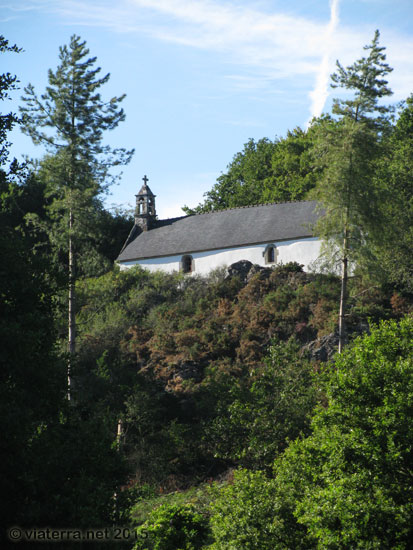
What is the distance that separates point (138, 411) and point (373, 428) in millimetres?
12890

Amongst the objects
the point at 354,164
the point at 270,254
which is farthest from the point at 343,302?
the point at 270,254

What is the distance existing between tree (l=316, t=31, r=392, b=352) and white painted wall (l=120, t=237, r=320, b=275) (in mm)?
9229

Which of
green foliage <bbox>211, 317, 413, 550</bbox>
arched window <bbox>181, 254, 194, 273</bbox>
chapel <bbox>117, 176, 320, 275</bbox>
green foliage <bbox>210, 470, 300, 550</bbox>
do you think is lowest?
green foliage <bbox>210, 470, 300, 550</bbox>

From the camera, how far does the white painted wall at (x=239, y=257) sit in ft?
125

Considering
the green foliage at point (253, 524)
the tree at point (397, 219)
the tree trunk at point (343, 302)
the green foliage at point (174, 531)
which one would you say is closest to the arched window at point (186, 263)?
the tree at point (397, 219)

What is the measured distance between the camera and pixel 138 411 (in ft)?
86.8

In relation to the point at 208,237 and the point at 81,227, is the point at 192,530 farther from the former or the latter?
the point at 208,237

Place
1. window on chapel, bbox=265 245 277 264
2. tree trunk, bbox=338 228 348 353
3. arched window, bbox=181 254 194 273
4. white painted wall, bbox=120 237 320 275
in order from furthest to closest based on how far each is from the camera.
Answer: arched window, bbox=181 254 194 273 < window on chapel, bbox=265 245 277 264 < white painted wall, bbox=120 237 320 275 < tree trunk, bbox=338 228 348 353

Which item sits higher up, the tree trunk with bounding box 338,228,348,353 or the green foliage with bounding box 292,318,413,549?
the tree trunk with bounding box 338,228,348,353

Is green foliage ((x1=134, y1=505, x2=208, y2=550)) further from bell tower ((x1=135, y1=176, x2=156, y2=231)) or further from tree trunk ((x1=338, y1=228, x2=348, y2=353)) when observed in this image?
bell tower ((x1=135, y1=176, x2=156, y2=231))

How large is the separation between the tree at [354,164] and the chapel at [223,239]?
8.83 meters

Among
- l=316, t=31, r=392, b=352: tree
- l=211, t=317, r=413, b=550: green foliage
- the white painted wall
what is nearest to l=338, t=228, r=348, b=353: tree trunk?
l=316, t=31, r=392, b=352: tree

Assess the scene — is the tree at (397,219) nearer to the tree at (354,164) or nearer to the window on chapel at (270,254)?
the tree at (354,164)

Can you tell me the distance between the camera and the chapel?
129 feet
